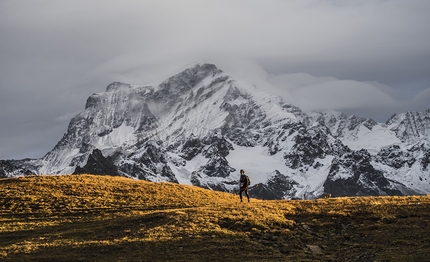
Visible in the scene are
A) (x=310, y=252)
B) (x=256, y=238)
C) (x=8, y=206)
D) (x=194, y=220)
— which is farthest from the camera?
(x=8, y=206)

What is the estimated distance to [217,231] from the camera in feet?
148

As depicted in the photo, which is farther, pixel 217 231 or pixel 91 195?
pixel 91 195

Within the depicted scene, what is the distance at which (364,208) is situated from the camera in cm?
5109

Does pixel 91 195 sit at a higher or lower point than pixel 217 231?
higher

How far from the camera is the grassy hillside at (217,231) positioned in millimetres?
40625

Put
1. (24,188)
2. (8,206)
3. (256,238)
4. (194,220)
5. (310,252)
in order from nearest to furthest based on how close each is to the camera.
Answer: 1. (310,252)
2. (256,238)
3. (194,220)
4. (8,206)
5. (24,188)

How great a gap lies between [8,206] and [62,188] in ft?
30.1

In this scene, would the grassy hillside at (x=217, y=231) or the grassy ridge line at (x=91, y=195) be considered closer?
the grassy hillside at (x=217, y=231)

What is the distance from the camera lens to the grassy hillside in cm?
4062

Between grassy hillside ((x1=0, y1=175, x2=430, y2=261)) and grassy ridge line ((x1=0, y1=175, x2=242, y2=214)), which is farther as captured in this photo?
grassy ridge line ((x1=0, y1=175, x2=242, y2=214))

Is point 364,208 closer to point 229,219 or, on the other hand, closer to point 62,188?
point 229,219

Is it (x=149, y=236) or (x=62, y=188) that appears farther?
(x=62, y=188)

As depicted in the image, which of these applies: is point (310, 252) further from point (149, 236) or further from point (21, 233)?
point (21, 233)

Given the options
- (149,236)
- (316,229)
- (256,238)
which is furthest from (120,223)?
(316,229)
